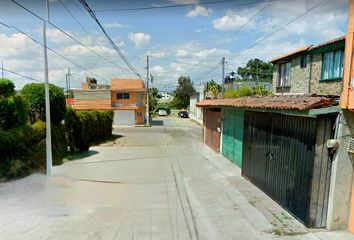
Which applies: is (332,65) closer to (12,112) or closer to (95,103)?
(12,112)

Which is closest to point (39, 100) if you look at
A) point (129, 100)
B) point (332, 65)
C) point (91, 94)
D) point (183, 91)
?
point (332, 65)

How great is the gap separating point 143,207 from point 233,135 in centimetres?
730

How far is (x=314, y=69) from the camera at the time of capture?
45.2 ft

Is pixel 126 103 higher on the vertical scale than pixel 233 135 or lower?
higher

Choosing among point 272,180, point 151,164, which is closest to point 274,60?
point 151,164

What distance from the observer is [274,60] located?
17969 millimetres

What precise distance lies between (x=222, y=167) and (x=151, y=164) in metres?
3.40

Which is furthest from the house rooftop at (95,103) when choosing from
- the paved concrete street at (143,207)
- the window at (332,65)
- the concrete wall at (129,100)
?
the window at (332,65)

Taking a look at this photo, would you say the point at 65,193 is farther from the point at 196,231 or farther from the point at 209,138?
the point at 209,138

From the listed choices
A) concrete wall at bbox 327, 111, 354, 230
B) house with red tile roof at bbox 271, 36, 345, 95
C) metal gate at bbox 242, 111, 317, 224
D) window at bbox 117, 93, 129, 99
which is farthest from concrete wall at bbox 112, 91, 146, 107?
concrete wall at bbox 327, 111, 354, 230

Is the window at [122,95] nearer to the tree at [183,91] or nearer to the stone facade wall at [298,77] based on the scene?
the stone facade wall at [298,77]

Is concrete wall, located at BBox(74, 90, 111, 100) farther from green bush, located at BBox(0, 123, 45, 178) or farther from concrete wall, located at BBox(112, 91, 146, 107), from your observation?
green bush, located at BBox(0, 123, 45, 178)

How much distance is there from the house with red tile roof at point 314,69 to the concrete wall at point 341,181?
7.22 m

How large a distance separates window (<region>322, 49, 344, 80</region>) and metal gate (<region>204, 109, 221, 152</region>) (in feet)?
19.9
